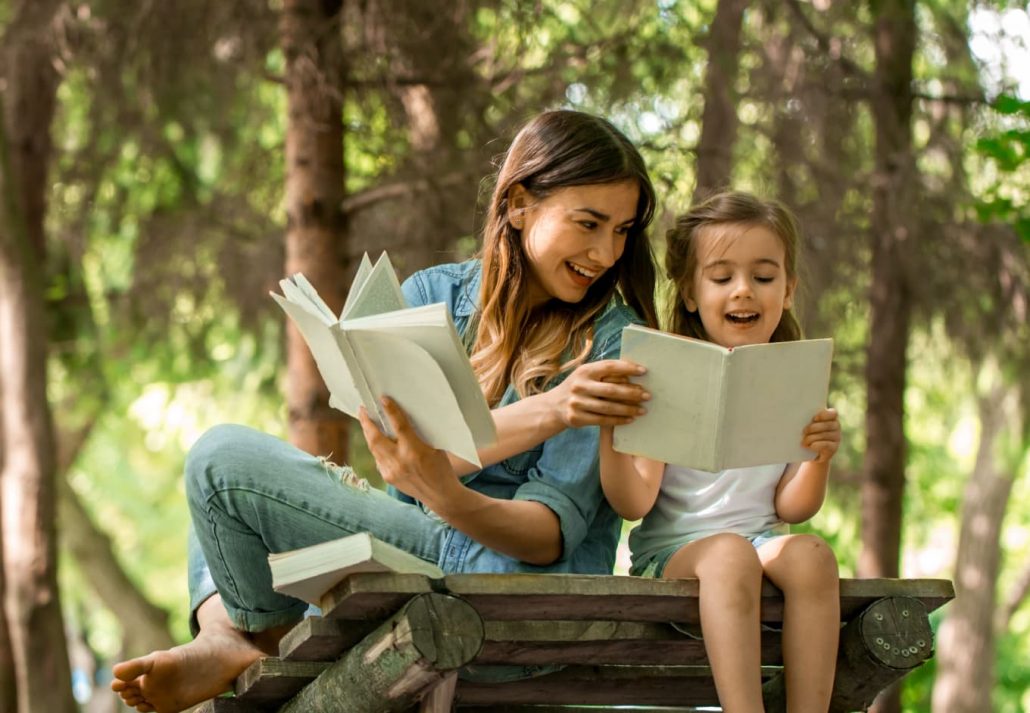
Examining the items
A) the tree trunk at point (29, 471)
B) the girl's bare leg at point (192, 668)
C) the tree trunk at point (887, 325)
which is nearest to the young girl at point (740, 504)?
the girl's bare leg at point (192, 668)

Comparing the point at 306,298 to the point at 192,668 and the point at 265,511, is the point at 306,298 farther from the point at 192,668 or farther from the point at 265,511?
the point at 192,668

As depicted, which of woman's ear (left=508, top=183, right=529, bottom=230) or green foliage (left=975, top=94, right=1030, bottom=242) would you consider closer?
woman's ear (left=508, top=183, right=529, bottom=230)

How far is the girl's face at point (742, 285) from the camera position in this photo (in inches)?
131

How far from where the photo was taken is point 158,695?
10.1 ft

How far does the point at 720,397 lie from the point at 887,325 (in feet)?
16.0

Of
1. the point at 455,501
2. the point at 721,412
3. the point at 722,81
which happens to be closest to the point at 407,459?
the point at 455,501

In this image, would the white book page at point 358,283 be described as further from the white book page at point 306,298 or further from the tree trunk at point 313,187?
the tree trunk at point 313,187

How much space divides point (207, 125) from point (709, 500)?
20.6 ft

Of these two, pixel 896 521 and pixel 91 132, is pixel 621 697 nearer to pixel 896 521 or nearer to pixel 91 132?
pixel 896 521

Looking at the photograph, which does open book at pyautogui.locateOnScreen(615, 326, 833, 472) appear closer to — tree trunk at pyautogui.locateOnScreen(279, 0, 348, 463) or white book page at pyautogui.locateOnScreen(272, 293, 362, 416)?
white book page at pyautogui.locateOnScreen(272, 293, 362, 416)

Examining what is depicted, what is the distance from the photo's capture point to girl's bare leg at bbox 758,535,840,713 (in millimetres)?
2818

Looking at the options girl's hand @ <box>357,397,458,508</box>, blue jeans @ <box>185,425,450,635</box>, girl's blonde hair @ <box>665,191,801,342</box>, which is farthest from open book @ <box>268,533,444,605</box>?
girl's blonde hair @ <box>665,191,801,342</box>

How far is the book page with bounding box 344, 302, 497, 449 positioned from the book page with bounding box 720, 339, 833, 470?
441 millimetres

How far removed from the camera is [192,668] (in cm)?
308
